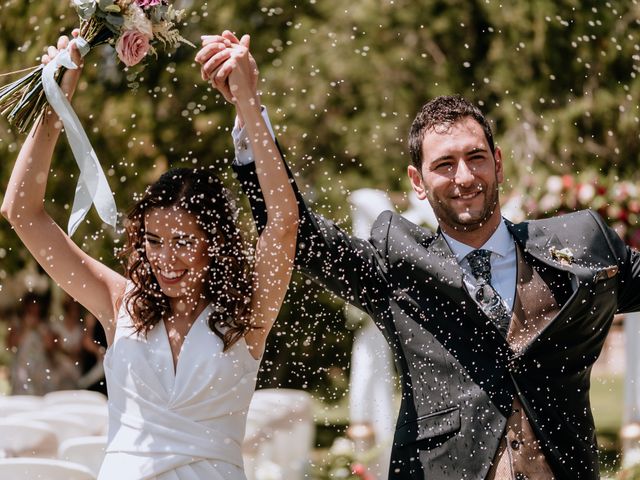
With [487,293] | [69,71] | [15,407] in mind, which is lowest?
[487,293]

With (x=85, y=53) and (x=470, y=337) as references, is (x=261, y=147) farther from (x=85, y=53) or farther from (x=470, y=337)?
(x=470, y=337)

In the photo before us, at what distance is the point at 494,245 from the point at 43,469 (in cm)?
206

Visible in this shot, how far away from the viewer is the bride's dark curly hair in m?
3.59

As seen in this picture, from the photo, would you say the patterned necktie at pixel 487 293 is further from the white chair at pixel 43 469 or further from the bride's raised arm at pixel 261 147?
the white chair at pixel 43 469

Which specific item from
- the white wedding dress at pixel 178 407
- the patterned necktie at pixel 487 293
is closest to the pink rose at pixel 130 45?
the white wedding dress at pixel 178 407

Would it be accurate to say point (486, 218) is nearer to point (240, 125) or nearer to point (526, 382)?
point (526, 382)

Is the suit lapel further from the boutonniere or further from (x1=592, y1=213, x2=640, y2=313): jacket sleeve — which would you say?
(x1=592, y1=213, x2=640, y2=313): jacket sleeve

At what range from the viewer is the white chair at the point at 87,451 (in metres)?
5.46

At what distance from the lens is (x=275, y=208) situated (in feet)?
11.1

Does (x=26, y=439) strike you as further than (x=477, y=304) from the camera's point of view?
Yes

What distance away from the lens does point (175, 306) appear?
12.0ft

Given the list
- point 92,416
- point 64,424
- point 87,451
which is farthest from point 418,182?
point 92,416

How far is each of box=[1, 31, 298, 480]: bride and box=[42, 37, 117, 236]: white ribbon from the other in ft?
0.15

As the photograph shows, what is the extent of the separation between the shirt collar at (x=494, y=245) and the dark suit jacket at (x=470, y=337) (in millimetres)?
30
